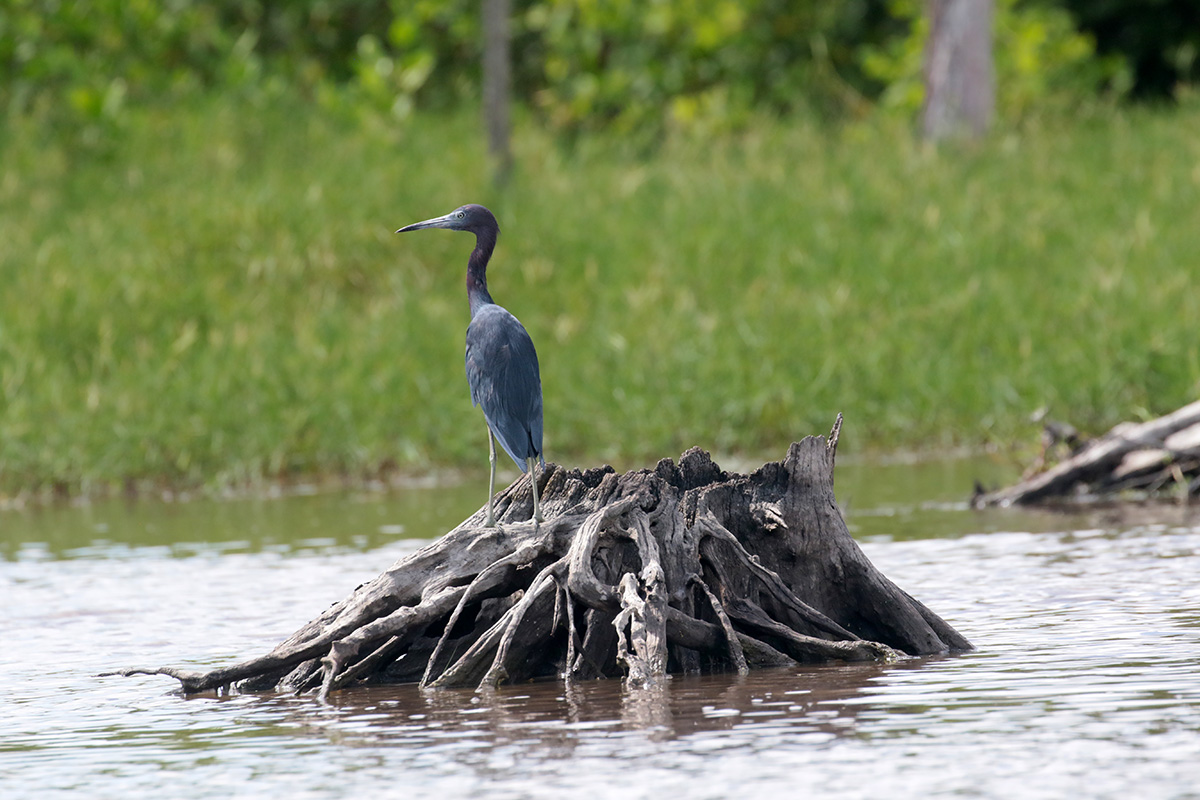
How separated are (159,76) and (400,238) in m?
6.39

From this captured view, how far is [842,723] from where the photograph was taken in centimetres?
620

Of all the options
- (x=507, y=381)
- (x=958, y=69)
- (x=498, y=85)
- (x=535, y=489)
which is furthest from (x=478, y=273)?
(x=958, y=69)

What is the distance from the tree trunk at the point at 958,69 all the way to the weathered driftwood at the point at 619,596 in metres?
16.5

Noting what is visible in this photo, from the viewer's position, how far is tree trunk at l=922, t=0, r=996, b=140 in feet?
75.9

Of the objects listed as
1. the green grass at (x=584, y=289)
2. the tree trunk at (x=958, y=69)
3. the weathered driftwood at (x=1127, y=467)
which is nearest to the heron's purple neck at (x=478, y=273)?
the weathered driftwood at (x=1127, y=467)

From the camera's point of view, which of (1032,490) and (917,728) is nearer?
(917,728)

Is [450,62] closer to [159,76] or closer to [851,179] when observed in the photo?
[159,76]

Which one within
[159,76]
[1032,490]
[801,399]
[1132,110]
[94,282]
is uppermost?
[159,76]

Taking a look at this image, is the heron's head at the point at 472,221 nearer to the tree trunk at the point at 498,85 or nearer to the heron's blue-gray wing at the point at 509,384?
the heron's blue-gray wing at the point at 509,384

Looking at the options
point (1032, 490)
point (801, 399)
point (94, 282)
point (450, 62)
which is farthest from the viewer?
point (450, 62)

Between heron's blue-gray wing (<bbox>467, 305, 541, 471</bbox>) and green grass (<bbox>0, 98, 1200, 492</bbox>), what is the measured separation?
24.6 feet

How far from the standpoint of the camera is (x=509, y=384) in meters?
8.00

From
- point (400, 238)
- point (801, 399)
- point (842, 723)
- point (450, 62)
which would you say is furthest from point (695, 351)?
point (450, 62)

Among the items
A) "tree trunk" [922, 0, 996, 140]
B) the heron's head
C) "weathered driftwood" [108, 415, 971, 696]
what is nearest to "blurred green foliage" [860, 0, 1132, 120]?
"tree trunk" [922, 0, 996, 140]
